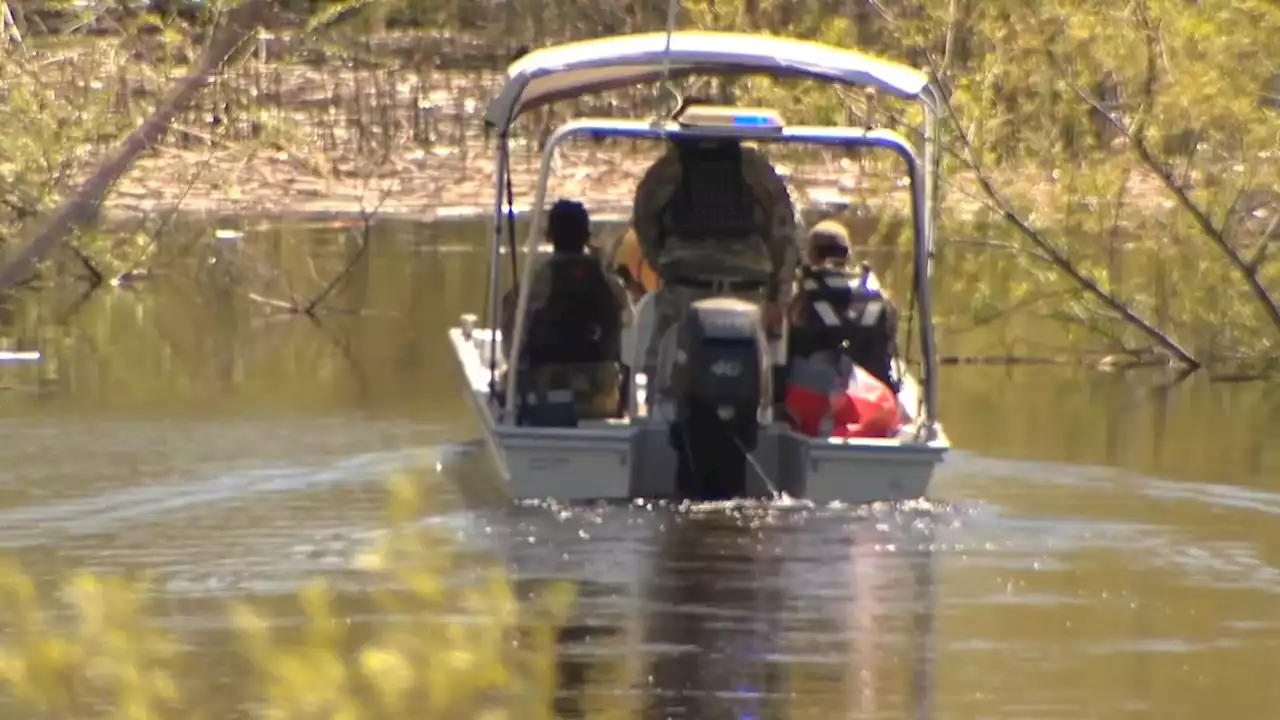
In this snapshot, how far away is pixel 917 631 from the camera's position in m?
9.49

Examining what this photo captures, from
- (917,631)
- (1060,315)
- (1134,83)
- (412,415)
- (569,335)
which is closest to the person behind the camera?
(917,631)

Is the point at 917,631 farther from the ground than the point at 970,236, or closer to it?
closer to it

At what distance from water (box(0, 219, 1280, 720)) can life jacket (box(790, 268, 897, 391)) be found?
2.49 ft

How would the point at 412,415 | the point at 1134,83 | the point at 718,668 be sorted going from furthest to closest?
the point at 1134,83 < the point at 412,415 < the point at 718,668

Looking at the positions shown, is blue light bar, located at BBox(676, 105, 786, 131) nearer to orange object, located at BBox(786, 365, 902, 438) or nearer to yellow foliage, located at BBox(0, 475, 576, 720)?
orange object, located at BBox(786, 365, 902, 438)

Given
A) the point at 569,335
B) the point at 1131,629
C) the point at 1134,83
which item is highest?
the point at 1134,83

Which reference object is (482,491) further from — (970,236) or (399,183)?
(399,183)

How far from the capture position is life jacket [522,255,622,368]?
11578mm

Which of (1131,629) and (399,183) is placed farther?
(399,183)

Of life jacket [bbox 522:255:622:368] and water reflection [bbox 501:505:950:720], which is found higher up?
life jacket [bbox 522:255:622:368]

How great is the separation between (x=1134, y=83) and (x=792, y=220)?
434cm

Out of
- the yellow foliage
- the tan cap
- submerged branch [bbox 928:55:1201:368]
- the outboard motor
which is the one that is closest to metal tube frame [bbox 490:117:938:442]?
the tan cap

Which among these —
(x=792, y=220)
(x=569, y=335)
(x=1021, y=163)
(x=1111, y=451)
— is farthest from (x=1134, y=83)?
(x=569, y=335)

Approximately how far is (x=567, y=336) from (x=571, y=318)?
8 centimetres
